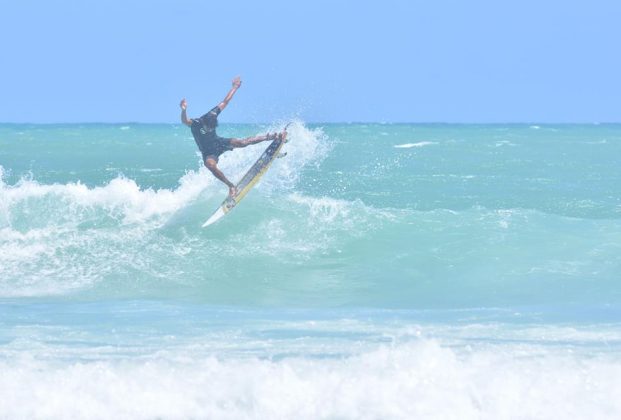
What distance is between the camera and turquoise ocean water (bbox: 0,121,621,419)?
780cm

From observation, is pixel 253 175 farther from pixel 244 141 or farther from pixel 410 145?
pixel 410 145

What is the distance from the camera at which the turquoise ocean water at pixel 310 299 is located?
25.6ft

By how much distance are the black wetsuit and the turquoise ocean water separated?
5.99 feet

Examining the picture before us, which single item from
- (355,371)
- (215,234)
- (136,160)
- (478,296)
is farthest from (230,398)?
(136,160)

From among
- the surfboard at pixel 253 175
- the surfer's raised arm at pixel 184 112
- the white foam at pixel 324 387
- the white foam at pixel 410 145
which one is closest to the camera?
the white foam at pixel 324 387

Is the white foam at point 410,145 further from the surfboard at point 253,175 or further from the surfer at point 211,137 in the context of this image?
the surfer at point 211,137

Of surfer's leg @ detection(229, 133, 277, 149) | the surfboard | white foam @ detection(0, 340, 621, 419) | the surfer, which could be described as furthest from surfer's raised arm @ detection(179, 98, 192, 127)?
white foam @ detection(0, 340, 621, 419)

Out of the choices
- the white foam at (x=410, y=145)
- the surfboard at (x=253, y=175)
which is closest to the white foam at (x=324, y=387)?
the surfboard at (x=253, y=175)

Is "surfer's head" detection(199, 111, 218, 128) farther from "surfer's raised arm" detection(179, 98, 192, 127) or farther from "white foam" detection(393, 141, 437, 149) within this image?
"white foam" detection(393, 141, 437, 149)

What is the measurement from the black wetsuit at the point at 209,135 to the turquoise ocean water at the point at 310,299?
1.83 metres

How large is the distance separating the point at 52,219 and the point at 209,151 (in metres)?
4.43

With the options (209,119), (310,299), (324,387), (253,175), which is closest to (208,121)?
(209,119)

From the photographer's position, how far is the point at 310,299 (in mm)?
11711

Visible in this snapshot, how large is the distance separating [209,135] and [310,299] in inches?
107
